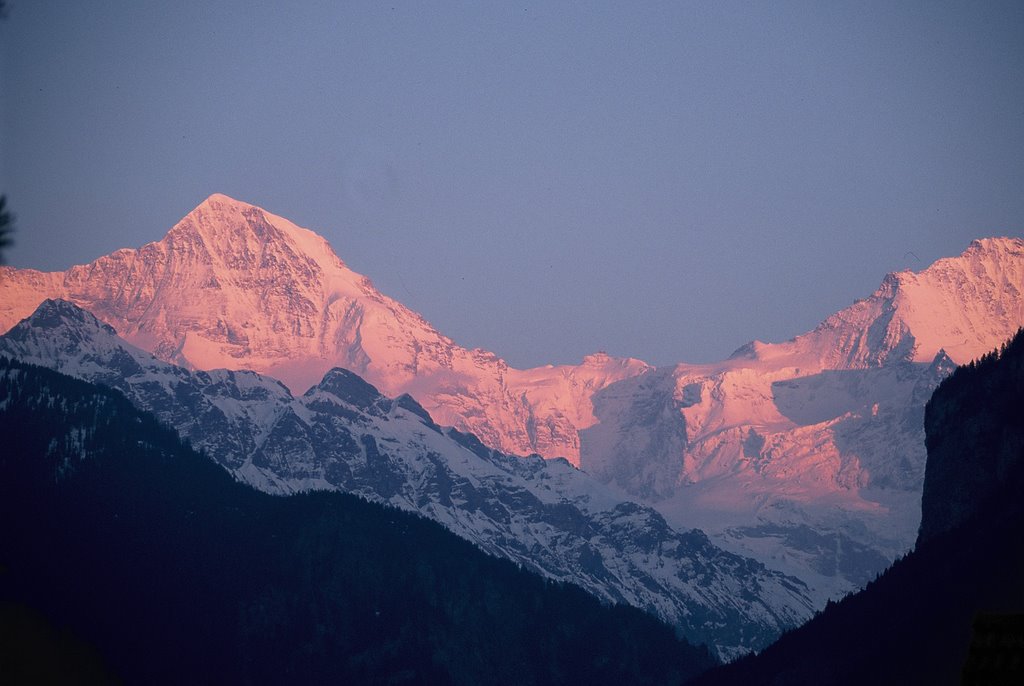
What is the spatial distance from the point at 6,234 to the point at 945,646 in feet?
584

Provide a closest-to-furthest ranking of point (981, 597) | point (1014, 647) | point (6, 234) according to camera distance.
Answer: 1. point (1014, 647)
2. point (6, 234)
3. point (981, 597)

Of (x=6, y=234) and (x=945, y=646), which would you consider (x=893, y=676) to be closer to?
(x=945, y=646)

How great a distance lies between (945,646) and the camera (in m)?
192

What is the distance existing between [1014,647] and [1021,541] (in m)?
181

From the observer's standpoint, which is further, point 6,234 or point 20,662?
point 20,662

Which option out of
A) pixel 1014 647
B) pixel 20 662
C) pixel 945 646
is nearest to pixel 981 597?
pixel 945 646

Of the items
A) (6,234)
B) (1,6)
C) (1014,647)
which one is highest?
(1,6)

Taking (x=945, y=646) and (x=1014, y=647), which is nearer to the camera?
(x=1014, y=647)

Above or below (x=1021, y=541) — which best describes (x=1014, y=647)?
below

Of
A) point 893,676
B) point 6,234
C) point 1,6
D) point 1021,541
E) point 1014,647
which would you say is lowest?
point 1014,647

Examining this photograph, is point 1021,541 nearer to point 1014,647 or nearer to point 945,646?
point 945,646

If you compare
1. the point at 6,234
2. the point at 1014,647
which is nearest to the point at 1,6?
the point at 6,234

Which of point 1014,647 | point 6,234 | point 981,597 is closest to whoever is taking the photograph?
point 1014,647

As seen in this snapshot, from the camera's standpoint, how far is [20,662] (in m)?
198
